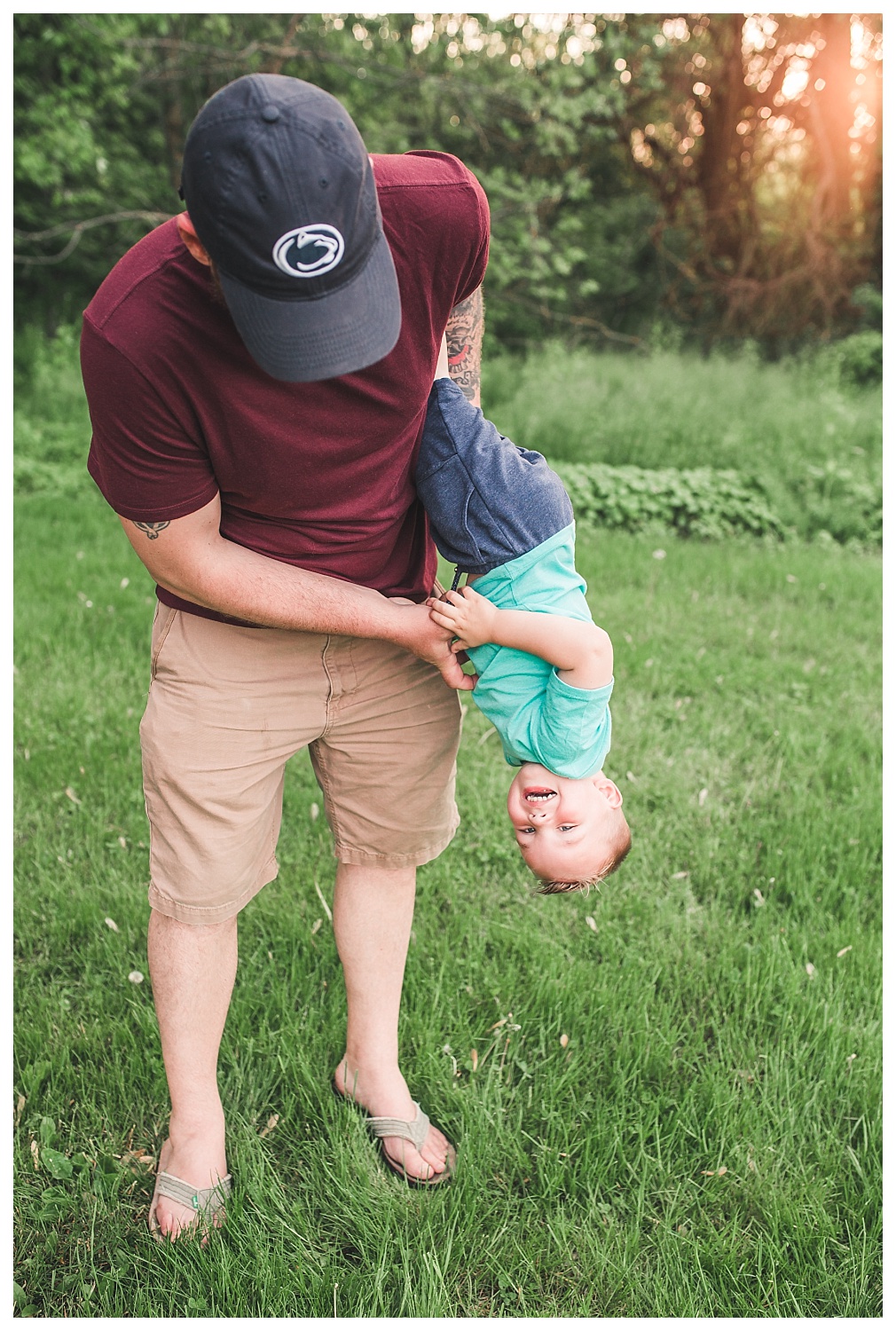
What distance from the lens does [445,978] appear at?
2539 mm

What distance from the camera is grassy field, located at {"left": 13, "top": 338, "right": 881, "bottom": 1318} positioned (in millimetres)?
1901

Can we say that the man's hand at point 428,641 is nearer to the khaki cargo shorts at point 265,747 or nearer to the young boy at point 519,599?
the young boy at point 519,599

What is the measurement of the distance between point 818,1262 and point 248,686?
5.33 feet

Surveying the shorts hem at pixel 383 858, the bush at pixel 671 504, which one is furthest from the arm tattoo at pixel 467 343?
the bush at pixel 671 504

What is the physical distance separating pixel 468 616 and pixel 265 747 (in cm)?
47

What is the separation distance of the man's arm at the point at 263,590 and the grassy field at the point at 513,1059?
1081 millimetres

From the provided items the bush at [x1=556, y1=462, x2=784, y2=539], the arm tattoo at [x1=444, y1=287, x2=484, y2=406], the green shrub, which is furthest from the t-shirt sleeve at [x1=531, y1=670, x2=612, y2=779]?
the green shrub

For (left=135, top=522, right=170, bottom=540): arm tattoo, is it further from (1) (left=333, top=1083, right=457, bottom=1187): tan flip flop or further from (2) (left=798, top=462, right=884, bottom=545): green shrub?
(2) (left=798, top=462, right=884, bottom=545): green shrub

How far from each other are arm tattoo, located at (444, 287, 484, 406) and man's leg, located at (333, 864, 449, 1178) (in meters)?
1.06

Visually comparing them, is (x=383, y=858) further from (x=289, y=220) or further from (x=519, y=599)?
(x=289, y=220)

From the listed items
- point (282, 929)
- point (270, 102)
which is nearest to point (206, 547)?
point (270, 102)

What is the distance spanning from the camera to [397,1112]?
2176 millimetres

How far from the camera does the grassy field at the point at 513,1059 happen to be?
1901 millimetres

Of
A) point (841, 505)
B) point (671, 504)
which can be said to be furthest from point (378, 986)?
point (841, 505)
